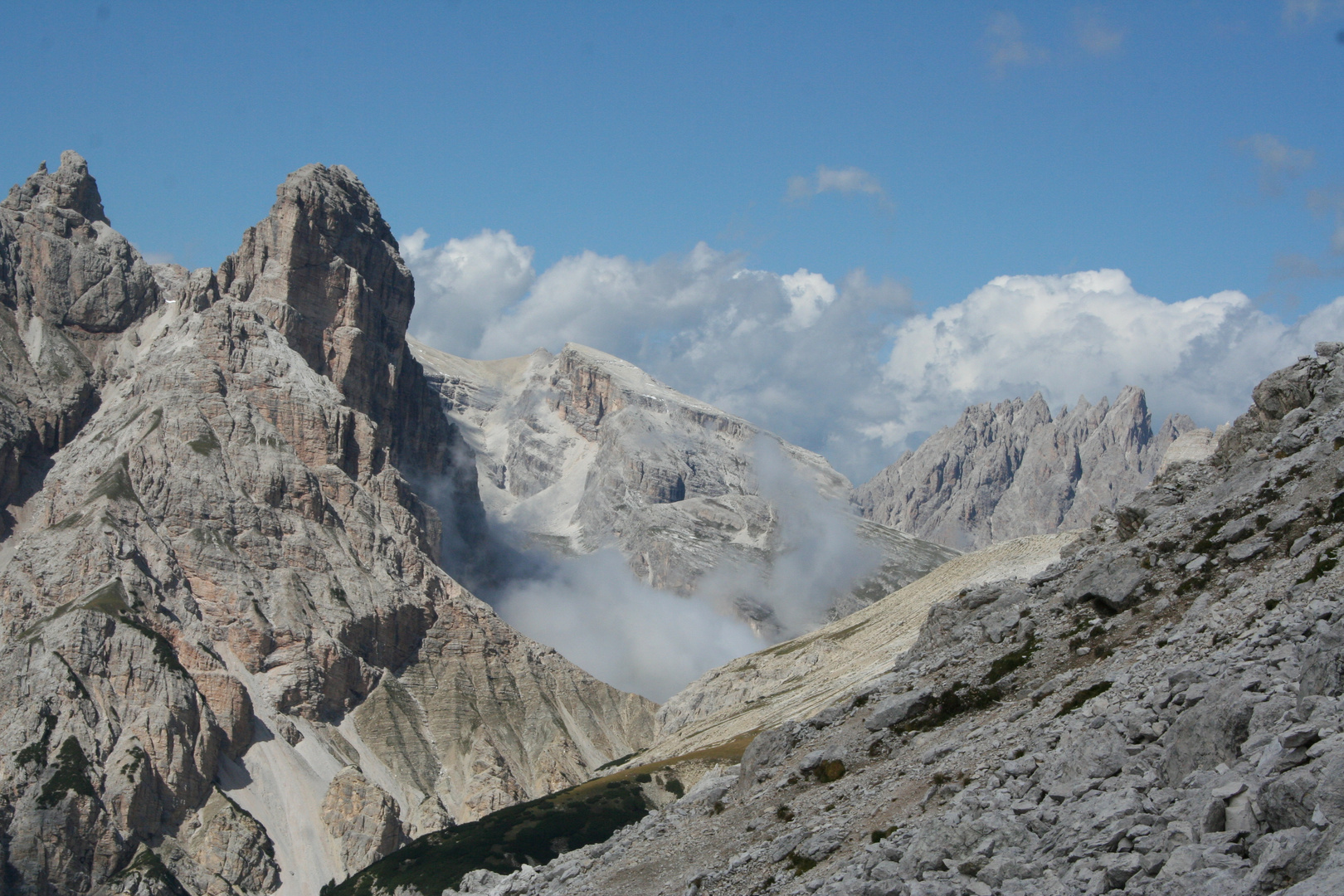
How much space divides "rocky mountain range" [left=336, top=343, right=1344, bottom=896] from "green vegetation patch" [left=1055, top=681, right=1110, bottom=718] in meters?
0.18

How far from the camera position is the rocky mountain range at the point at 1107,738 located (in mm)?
28438

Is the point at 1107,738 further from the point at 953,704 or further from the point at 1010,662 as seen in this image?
the point at 1010,662

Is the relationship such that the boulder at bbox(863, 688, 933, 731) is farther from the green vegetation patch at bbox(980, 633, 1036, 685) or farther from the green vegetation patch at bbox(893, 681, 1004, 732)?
the green vegetation patch at bbox(980, 633, 1036, 685)

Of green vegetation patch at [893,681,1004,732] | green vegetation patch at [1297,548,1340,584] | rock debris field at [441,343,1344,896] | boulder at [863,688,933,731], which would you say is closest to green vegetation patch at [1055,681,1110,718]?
rock debris field at [441,343,1344,896]

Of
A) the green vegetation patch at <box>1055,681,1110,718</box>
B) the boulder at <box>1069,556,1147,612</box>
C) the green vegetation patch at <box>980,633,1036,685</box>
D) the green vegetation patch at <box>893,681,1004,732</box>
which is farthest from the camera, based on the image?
the green vegetation patch at <box>980,633,1036,685</box>

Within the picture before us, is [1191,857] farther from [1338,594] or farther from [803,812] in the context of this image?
[803,812]

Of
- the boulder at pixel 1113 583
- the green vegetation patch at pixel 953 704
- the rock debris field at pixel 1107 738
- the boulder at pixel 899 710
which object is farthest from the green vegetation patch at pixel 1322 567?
the boulder at pixel 899 710

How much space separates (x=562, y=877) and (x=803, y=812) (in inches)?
789

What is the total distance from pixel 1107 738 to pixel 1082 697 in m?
10.3

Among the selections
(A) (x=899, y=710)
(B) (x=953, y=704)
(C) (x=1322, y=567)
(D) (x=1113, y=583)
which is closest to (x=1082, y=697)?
(C) (x=1322, y=567)

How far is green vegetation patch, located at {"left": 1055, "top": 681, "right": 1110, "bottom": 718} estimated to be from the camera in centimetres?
4716

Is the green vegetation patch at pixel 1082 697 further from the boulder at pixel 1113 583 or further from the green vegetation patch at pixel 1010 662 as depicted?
the boulder at pixel 1113 583

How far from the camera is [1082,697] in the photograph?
47.9m

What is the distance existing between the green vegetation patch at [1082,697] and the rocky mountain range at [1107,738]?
178mm
